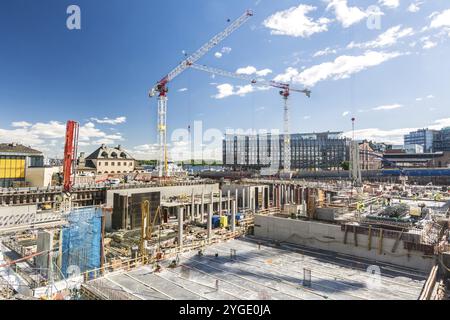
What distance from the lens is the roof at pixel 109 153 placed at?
7263cm

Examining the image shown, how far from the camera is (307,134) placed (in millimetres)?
134000

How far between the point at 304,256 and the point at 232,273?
5288mm

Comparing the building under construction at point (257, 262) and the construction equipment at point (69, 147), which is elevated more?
the construction equipment at point (69, 147)

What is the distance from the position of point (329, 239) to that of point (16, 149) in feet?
168

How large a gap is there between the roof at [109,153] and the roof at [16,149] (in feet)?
76.8

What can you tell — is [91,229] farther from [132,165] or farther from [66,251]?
[132,165]

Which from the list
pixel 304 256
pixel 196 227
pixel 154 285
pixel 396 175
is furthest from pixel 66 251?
pixel 396 175

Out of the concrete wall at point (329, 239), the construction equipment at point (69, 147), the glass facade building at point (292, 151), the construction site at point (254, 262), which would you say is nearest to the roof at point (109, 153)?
the construction equipment at point (69, 147)

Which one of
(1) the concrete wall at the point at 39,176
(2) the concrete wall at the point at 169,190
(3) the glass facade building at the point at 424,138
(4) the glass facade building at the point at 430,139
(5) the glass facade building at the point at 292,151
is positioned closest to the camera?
(2) the concrete wall at the point at 169,190

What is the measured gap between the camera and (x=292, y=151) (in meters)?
137

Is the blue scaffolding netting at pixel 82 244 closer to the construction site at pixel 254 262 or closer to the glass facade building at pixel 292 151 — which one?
the construction site at pixel 254 262

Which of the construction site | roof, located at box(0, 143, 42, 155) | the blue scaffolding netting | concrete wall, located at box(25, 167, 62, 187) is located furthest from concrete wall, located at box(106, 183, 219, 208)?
the blue scaffolding netting

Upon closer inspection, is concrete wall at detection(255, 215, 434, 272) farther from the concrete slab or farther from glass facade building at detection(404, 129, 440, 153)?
glass facade building at detection(404, 129, 440, 153)

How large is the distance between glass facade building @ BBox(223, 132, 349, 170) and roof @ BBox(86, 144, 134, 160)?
66857mm
